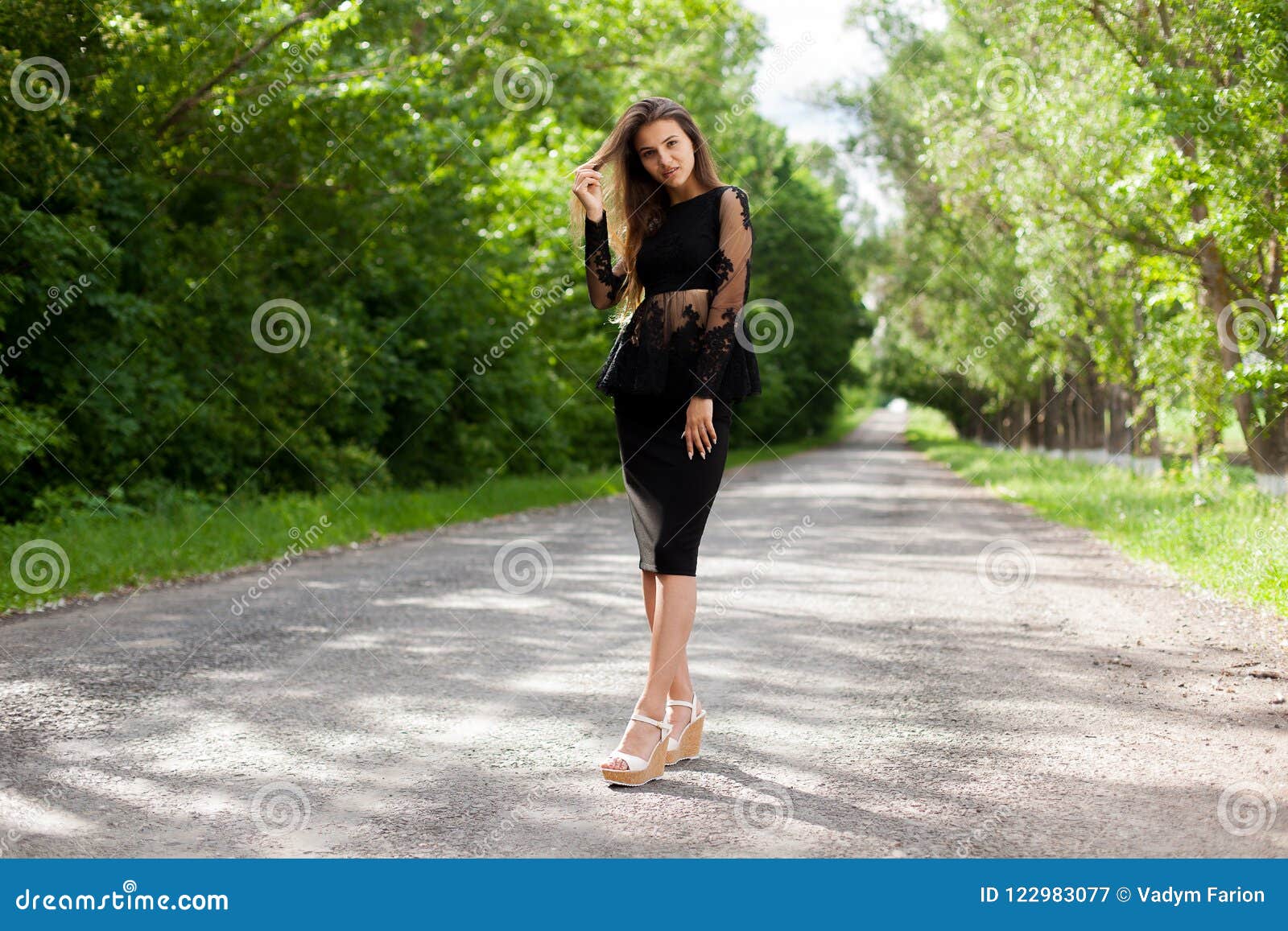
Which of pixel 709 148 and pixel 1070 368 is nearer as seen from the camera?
pixel 709 148

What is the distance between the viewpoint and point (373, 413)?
16312 millimetres

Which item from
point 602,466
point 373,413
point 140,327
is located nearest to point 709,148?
point 140,327

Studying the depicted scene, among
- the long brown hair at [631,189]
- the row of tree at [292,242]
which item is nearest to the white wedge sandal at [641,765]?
the long brown hair at [631,189]

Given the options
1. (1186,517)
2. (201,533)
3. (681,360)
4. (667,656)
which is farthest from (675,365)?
(1186,517)

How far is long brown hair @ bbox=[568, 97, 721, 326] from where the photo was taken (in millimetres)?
4227

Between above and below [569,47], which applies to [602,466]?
below

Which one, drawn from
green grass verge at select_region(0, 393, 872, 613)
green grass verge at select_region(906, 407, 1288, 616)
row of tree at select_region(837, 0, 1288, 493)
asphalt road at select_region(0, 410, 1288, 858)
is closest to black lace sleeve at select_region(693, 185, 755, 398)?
asphalt road at select_region(0, 410, 1288, 858)

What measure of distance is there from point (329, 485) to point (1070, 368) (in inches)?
734

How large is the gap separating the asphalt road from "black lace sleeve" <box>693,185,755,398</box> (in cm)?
136

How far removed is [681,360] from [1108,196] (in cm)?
1320

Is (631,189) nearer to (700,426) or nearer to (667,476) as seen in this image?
(700,426)

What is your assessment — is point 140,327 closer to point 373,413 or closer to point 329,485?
point 329,485

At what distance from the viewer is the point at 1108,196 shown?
51.0 feet
